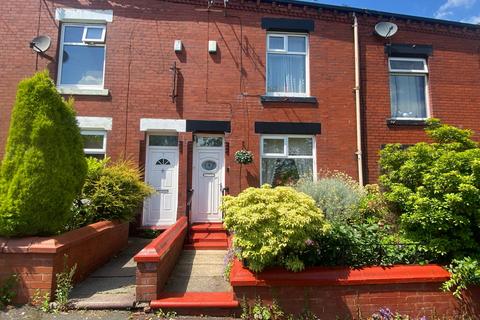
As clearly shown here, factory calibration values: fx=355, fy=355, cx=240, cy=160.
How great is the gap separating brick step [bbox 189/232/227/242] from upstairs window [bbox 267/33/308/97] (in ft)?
13.0

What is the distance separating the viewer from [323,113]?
9188 mm

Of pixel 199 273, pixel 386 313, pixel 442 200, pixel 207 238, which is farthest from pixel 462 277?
pixel 207 238

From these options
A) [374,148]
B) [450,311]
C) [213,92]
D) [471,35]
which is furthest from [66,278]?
[471,35]

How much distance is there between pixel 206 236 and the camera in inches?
306

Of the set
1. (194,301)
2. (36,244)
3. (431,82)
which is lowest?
(194,301)

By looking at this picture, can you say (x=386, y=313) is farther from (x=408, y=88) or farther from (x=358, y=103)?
(x=408, y=88)

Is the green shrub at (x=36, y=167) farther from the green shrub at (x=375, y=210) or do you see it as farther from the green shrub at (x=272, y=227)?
the green shrub at (x=375, y=210)

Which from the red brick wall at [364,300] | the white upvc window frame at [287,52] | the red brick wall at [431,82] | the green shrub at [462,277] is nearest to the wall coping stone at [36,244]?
the red brick wall at [364,300]

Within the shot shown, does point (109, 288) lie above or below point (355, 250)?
below

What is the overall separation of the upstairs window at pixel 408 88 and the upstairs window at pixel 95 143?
24.8ft

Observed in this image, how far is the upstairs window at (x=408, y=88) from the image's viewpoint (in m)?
9.70

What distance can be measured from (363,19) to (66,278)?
937 cm

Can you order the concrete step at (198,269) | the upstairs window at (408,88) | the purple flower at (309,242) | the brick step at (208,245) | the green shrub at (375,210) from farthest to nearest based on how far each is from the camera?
the upstairs window at (408,88) → the brick step at (208,245) → the green shrub at (375,210) → the concrete step at (198,269) → the purple flower at (309,242)

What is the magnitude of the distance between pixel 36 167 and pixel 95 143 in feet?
13.1
